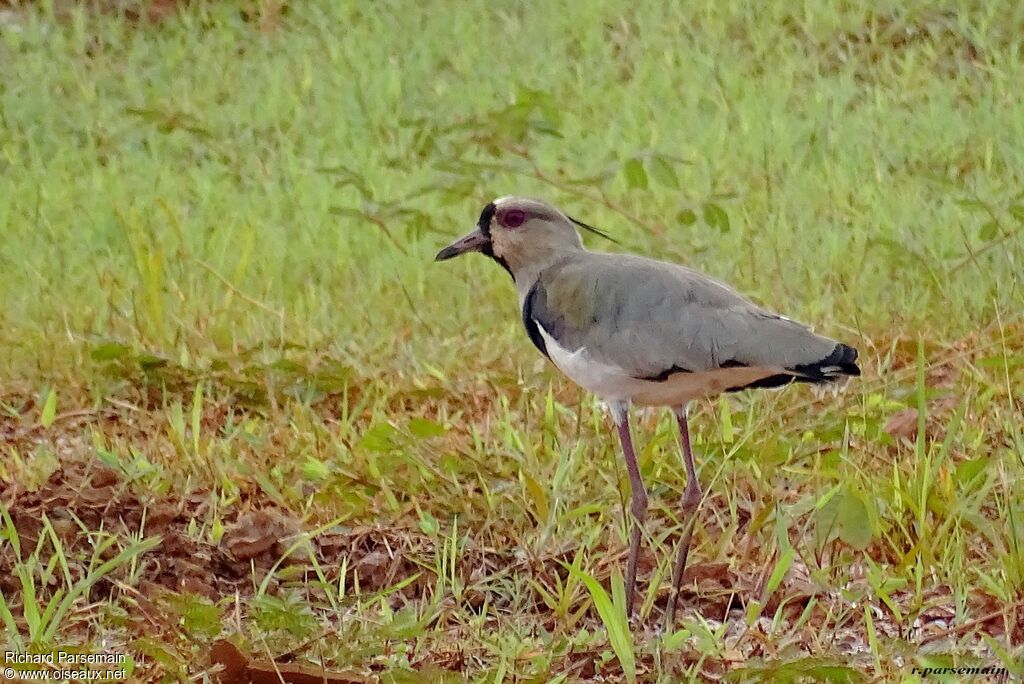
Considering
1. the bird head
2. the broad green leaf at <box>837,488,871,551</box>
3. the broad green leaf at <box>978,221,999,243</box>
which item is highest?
the bird head

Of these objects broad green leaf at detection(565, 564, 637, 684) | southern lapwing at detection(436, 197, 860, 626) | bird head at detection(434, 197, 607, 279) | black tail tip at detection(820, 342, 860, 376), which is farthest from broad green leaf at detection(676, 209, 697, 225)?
broad green leaf at detection(565, 564, 637, 684)

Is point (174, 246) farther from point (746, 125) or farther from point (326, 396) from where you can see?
point (746, 125)

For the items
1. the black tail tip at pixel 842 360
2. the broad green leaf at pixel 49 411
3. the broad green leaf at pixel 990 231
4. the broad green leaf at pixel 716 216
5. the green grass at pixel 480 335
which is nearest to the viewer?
the black tail tip at pixel 842 360

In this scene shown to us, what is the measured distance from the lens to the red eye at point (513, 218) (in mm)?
4047

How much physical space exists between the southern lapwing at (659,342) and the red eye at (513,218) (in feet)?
0.52

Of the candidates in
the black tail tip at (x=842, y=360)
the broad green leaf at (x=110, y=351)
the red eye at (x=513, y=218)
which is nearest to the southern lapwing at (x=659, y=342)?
the black tail tip at (x=842, y=360)

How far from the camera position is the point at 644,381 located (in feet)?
11.6

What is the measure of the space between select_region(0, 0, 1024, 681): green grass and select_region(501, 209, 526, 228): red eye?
55cm

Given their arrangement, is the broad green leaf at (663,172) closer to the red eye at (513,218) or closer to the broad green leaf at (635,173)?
the broad green leaf at (635,173)

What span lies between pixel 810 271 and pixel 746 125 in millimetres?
1782

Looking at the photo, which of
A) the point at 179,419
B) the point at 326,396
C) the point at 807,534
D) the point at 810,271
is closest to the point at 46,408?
the point at 179,419

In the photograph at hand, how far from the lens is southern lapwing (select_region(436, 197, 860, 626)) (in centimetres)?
333

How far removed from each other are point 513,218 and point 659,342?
28.8 inches

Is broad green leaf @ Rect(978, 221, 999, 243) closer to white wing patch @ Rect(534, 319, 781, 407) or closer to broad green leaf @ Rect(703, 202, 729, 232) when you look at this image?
broad green leaf @ Rect(703, 202, 729, 232)
